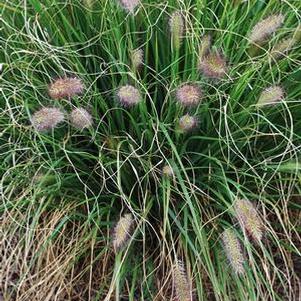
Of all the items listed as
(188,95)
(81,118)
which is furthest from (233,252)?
(81,118)

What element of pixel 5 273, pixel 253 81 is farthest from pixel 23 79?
pixel 253 81

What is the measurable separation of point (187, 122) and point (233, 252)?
389 mm

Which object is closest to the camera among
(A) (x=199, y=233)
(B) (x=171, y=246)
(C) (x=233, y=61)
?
(A) (x=199, y=233)

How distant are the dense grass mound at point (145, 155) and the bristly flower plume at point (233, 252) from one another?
0.15 meters

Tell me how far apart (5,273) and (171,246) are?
51 cm

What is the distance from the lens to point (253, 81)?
6.51 ft

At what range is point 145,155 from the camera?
1.84 m

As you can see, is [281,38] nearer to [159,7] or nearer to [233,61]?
[233,61]

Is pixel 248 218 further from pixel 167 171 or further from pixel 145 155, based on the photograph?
pixel 145 155

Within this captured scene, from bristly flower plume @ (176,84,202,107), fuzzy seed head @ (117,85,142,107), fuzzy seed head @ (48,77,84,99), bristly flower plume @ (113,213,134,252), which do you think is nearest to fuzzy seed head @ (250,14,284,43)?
bristly flower plume @ (176,84,202,107)

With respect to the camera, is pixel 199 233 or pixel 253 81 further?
pixel 253 81

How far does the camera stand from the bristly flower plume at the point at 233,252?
149 centimetres

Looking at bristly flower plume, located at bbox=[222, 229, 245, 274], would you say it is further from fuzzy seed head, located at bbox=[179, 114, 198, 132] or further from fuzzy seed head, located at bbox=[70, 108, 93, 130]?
fuzzy seed head, located at bbox=[70, 108, 93, 130]

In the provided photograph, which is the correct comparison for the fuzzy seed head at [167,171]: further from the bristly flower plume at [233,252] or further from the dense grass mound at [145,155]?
the bristly flower plume at [233,252]
